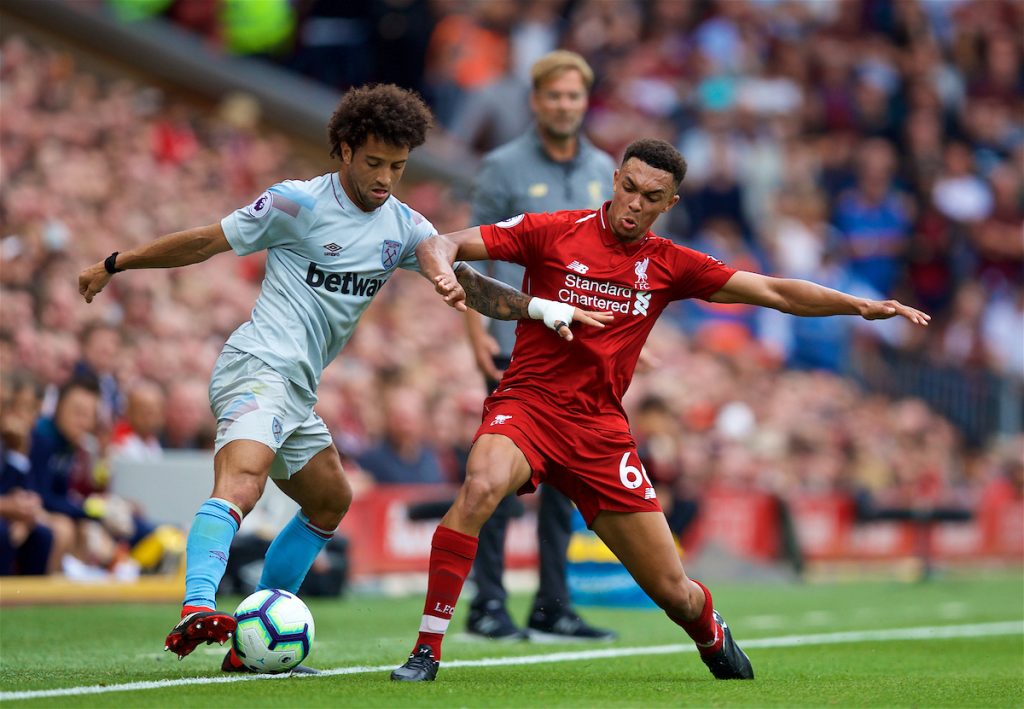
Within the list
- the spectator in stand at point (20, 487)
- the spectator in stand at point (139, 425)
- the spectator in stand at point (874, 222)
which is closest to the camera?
the spectator in stand at point (20, 487)

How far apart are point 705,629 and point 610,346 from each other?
127cm

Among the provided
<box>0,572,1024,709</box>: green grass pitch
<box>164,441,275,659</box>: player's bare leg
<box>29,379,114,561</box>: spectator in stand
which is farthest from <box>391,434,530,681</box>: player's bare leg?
<box>29,379,114,561</box>: spectator in stand

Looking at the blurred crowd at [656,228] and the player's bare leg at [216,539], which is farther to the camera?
the blurred crowd at [656,228]

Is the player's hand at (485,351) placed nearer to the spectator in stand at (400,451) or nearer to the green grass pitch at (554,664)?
the green grass pitch at (554,664)

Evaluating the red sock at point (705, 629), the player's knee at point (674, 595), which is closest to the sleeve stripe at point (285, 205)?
the player's knee at point (674, 595)

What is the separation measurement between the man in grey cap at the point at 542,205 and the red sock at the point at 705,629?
73.8 inches

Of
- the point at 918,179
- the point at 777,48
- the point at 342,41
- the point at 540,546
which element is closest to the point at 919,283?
the point at 918,179

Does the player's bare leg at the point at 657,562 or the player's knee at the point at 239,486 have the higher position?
the player's knee at the point at 239,486

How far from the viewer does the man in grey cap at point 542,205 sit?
863 centimetres

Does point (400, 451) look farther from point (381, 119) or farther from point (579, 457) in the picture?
point (381, 119)

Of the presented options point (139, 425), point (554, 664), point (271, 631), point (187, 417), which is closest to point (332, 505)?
point (271, 631)

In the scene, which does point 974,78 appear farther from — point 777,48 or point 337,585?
point 337,585

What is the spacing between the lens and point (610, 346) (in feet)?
22.3

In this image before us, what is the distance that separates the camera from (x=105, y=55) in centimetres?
1714
